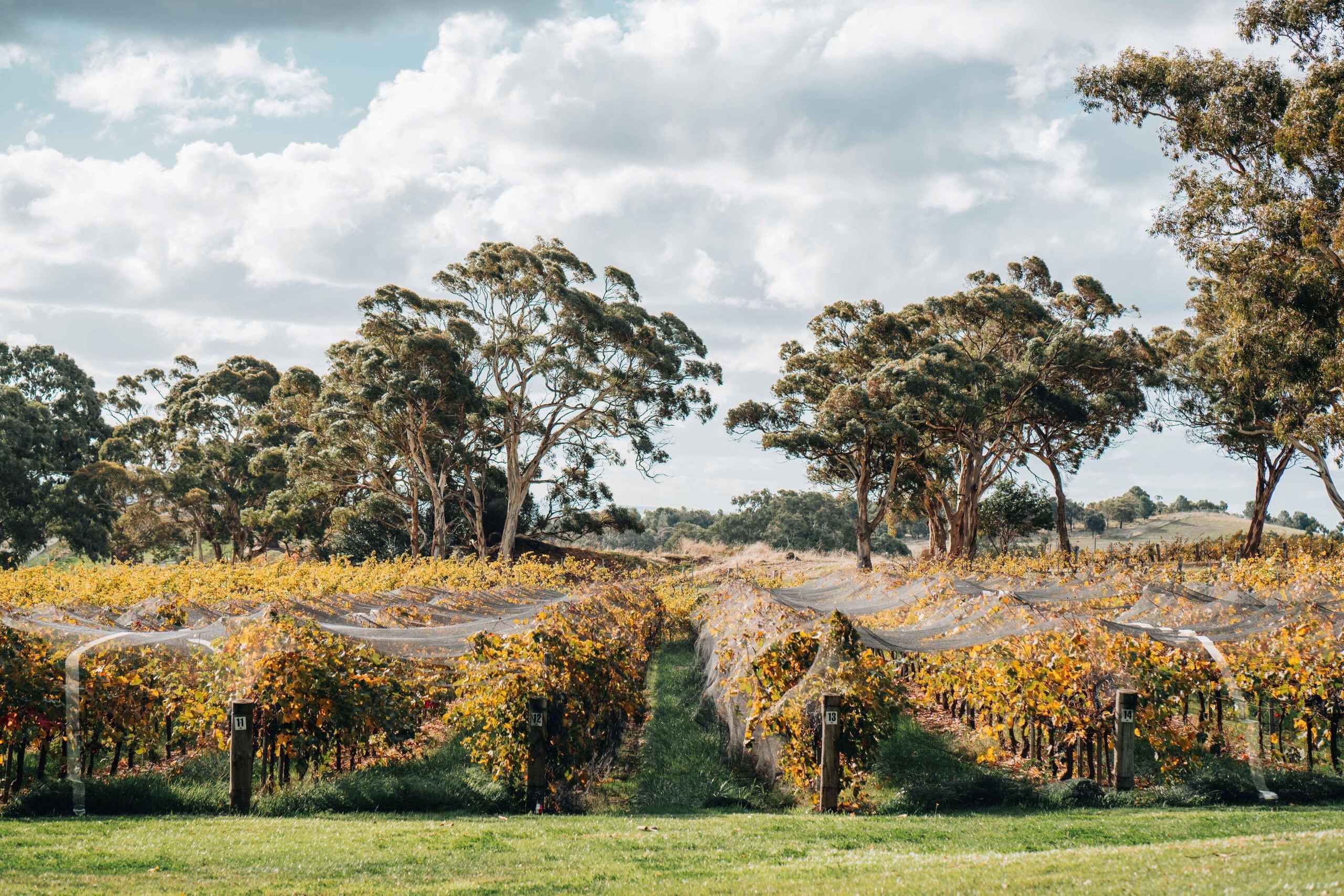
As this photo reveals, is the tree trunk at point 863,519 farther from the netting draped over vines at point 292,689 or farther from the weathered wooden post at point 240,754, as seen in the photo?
the weathered wooden post at point 240,754

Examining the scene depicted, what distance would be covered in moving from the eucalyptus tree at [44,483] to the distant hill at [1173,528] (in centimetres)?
6496

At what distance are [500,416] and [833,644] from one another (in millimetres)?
30682

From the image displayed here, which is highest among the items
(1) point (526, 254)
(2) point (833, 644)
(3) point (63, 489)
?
(1) point (526, 254)

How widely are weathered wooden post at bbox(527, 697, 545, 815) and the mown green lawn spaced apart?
1.02 feet

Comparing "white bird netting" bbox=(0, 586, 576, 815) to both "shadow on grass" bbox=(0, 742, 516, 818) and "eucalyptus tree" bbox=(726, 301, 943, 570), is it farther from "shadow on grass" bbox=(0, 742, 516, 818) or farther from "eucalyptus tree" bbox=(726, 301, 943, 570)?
"eucalyptus tree" bbox=(726, 301, 943, 570)

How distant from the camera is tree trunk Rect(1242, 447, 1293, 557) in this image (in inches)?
1401

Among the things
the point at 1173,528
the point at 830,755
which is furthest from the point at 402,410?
the point at 1173,528

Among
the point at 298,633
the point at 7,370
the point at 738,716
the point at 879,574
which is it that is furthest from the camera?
the point at 7,370

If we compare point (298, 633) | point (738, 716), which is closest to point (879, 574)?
point (738, 716)

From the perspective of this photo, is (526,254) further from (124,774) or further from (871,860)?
(871,860)

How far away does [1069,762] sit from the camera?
29.8 feet

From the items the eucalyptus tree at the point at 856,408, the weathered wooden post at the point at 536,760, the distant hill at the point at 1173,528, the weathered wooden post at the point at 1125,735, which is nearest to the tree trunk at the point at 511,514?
the eucalyptus tree at the point at 856,408

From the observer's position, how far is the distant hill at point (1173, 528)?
8244 centimetres

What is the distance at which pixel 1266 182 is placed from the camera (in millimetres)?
21562
